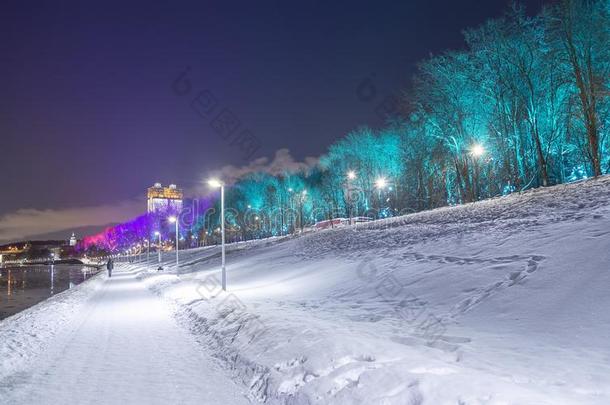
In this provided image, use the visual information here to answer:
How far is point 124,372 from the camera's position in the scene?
805cm

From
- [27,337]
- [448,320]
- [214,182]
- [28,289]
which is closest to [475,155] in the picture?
[214,182]

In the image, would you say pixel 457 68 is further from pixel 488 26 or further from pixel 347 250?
pixel 347 250

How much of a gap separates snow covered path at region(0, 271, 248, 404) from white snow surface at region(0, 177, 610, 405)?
0.04m

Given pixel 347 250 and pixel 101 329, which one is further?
pixel 347 250

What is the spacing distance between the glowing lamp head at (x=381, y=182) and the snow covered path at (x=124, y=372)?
39.1 metres

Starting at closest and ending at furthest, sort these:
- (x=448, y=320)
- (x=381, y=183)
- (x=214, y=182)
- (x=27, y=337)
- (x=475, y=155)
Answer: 1. (x=448, y=320)
2. (x=27, y=337)
3. (x=214, y=182)
4. (x=475, y=155)
5. (x=381, y=183)

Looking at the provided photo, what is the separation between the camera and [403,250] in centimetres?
2075

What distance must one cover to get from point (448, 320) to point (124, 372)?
23.0 ft

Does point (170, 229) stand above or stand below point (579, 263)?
above

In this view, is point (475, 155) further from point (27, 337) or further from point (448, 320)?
point (27, 337)

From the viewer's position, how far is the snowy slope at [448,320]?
5770 mm

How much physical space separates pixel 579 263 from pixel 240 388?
29.7ft

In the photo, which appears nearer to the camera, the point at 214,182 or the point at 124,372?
the point at 124,372

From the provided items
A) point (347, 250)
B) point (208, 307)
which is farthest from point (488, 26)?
point (208, 307)
